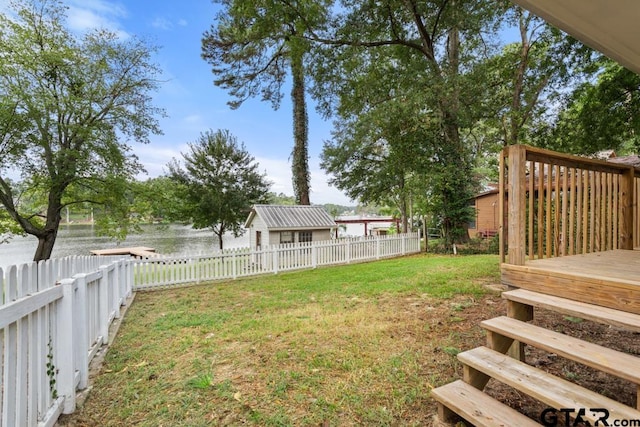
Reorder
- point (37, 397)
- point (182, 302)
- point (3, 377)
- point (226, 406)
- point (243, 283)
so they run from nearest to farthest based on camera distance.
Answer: point (3, 377), point (37, 397), point (226, 406), point (182, 302), point (243, 283)

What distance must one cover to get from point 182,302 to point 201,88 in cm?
1289

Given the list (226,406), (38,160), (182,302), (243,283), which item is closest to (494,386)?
(226,406)

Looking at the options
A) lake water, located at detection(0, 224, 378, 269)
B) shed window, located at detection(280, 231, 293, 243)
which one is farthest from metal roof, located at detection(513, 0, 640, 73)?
shed window, located at detection(280, 231, 293, 243)

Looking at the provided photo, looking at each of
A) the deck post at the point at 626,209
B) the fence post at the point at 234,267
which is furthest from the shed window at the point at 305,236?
the deck post at the point at 626,209

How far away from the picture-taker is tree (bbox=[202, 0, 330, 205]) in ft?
21.9

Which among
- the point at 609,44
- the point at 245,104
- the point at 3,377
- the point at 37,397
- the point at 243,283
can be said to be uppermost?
the point at 245,104

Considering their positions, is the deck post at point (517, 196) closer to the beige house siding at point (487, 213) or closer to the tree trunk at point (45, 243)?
the tree trunk at point (45, 243)

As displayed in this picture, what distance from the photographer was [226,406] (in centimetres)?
219

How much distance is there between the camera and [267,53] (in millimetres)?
13242

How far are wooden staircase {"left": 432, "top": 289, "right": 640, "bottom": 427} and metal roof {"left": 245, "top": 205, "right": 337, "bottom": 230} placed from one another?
33.2 feet

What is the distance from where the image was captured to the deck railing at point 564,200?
7.92 ft

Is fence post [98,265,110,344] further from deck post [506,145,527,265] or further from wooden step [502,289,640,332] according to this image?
deck post [506,145,527,265]

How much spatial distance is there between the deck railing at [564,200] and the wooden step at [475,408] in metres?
1.24

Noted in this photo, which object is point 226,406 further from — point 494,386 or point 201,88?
point 201,88
